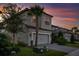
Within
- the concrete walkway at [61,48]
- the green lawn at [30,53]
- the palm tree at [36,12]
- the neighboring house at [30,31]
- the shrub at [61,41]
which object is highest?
the palm tree at [36,12]

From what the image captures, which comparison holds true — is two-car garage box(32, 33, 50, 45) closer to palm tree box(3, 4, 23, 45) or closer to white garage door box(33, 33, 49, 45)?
white garage door box(33, 33, 49, 45)

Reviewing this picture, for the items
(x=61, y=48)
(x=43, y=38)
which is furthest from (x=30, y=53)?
(x=61, y=48)

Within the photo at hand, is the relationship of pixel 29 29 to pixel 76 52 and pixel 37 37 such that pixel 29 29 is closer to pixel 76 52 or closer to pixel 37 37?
pixel 37 37

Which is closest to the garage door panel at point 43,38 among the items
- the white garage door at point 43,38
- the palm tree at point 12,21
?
the white garage door at point 43,38

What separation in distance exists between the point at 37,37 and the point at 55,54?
350mm

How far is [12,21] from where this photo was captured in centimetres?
895

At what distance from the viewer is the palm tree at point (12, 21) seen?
895 cm

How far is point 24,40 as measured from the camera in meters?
8.97

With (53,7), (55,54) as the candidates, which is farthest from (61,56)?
(53,7)

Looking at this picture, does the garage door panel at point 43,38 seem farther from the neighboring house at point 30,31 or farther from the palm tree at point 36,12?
the palm tree at point 36,12

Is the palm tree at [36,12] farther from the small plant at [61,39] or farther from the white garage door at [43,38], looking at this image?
the small plant at [61,39]

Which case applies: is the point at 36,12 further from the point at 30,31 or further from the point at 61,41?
the point at 61,41

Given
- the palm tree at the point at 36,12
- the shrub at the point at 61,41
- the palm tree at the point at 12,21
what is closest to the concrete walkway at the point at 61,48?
the shrub at the point at 61,41

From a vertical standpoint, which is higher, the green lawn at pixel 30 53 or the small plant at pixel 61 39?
the small plant at pixel 61 39
